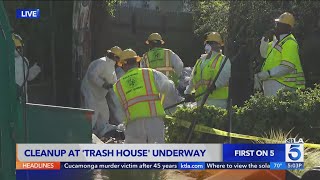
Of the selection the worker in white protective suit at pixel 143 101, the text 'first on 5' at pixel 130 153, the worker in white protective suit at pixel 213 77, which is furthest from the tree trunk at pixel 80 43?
the text 'first on 5' at pixel 130 153

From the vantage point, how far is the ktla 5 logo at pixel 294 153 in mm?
2969

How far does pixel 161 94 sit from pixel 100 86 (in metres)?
3.89

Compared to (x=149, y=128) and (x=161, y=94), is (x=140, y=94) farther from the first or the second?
(x=149, y=128)

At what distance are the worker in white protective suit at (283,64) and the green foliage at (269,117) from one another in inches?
22.4

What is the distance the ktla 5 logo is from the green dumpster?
3.96ft

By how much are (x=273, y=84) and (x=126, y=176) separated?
139 inches

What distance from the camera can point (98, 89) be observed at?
9.09 metres

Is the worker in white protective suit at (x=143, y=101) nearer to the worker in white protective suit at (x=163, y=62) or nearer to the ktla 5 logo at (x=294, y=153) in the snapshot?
the ktla 5 logo at (x=294, y=153)

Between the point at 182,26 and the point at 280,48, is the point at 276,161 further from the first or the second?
the point at 182,26

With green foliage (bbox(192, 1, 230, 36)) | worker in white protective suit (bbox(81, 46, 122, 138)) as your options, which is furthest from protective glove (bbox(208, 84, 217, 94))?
green foliage (bbox(192, 1, 230, 36))

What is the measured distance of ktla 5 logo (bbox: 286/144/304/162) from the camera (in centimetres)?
297

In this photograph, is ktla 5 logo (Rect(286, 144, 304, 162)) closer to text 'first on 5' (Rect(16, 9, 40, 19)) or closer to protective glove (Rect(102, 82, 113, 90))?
text 'first on 5' (Rect(16, 9, 40, 19))

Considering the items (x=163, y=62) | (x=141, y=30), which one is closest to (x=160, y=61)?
(x=163, y=62)

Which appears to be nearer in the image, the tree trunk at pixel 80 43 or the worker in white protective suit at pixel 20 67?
the worker in white protective suit at pixel 20 67
